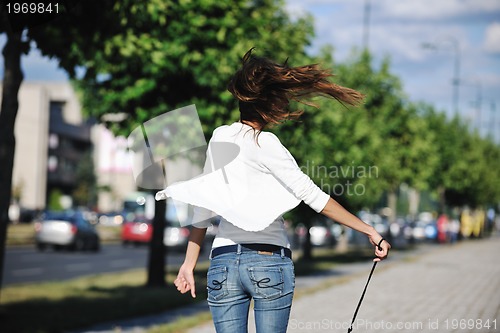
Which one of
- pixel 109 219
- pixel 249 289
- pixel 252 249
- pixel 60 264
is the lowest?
pixel 109 219

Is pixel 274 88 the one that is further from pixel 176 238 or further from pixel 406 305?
pixel 176 238

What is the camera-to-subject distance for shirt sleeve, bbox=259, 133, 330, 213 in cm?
353

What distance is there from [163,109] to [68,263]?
11968mm

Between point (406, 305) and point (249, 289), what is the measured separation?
894 cm

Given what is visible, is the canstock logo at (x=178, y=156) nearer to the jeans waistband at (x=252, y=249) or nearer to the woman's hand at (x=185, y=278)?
the jeans waistband at (x=252, y=249)

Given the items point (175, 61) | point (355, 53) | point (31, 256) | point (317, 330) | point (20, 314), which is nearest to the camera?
point (317, 330)

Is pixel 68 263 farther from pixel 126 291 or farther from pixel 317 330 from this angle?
pixel 317 330

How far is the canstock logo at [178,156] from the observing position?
11.9 ft

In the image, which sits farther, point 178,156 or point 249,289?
point 178,156

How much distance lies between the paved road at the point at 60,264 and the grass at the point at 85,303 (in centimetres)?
161

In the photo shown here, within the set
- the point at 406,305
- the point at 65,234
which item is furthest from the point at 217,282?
the point at 65,234

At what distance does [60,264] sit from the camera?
968 inches

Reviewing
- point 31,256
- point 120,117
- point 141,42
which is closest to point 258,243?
point 141,42

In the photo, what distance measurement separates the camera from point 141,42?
9.76 m
